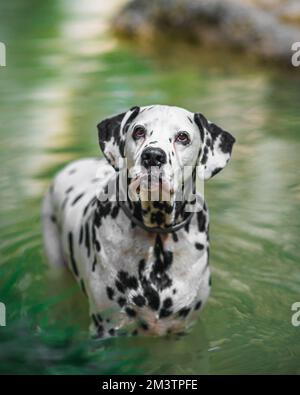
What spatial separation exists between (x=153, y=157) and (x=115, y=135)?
543mm

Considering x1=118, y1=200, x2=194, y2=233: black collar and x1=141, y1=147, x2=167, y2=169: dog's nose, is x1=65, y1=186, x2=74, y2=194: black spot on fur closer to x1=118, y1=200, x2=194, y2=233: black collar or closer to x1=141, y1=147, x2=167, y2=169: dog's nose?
x1=118, y1=200, x2=194, y2=233: black collar

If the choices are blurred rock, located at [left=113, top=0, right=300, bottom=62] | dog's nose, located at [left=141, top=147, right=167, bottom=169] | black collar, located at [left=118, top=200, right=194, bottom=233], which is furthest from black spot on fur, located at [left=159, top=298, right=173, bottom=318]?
blurred rock, located at [left=113, top=0, right=300, bottom=62]

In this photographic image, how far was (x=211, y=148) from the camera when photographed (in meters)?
4.54

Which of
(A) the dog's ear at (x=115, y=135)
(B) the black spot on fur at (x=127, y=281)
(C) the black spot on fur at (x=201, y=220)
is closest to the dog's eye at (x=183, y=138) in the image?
(A) the dog's ear at (x=115, y=135)

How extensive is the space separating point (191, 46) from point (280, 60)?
57.8 inches

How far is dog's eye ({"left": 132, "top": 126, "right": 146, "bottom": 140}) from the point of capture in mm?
4305

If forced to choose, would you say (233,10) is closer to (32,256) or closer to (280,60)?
(280,60)

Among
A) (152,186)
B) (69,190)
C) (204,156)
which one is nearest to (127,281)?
(152,186)

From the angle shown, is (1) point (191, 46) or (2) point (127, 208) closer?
(2) point (127, 208)

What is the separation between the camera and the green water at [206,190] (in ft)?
16.6

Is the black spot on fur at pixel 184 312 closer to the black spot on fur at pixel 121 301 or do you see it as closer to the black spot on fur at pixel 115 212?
the black spot on fur at pixel 121 301

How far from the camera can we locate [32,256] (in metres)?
6.18
